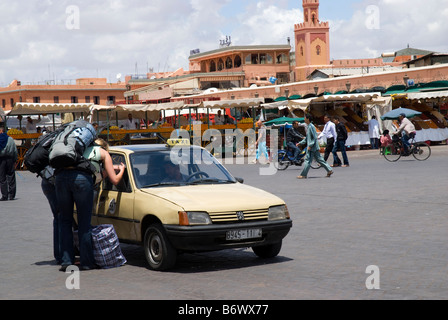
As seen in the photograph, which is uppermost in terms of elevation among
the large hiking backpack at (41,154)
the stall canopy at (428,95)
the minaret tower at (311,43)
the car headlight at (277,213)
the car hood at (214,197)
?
the minaret tower at (311,43)

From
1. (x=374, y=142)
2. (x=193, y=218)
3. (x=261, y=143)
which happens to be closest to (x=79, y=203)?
(x=193, y=218)

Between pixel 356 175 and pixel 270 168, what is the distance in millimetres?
5469

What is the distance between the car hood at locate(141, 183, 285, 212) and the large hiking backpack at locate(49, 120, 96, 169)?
879mm

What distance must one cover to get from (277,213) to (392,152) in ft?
64.1

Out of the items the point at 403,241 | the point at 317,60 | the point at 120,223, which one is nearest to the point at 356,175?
the point at 403,241

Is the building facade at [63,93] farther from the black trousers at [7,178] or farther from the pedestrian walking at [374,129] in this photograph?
the black trousers at [7,178]

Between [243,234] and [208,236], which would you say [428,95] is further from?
[208,236]

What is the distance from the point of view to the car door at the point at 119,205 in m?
8.18

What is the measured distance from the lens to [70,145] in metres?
7.69

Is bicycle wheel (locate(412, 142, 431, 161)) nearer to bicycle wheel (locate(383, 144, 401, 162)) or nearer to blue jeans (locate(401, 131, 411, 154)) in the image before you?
blue jeans (locate(401, 131, 411, 154))

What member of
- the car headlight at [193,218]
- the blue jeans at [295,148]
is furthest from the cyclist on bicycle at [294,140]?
the car headlight at [193,218]

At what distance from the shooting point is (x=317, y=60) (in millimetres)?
111125

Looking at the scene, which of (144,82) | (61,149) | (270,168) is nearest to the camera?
(61,149)
